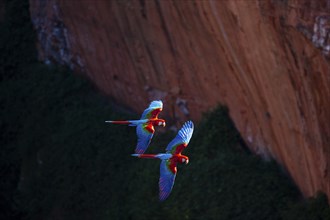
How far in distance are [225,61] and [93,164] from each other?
16.7 feet

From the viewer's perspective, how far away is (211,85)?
16.2 meters

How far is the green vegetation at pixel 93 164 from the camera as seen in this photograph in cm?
1512

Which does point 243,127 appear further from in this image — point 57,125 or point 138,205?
point 57,125

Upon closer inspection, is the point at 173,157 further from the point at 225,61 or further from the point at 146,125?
the point at 225,61

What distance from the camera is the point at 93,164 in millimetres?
19484

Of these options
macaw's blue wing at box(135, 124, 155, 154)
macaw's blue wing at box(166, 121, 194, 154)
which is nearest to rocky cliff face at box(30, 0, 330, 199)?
macaw's blue wing at box(166, 121, 194, 154)

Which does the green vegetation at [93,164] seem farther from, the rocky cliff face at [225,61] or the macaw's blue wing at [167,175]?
the macaw's blue wing at [167,175]

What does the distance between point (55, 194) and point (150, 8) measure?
536 centimetres

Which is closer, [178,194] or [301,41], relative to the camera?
[301,41]

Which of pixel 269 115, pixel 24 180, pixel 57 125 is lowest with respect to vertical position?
pixel 24 180

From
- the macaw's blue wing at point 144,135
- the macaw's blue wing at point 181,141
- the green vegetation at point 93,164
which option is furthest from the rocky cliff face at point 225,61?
the macaw's blue wing at point 144,135

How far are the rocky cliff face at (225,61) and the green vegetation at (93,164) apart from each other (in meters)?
0.34

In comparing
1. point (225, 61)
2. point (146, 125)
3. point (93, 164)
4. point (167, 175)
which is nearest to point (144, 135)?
point (146, 125)

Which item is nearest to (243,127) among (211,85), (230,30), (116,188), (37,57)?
(211,85)
